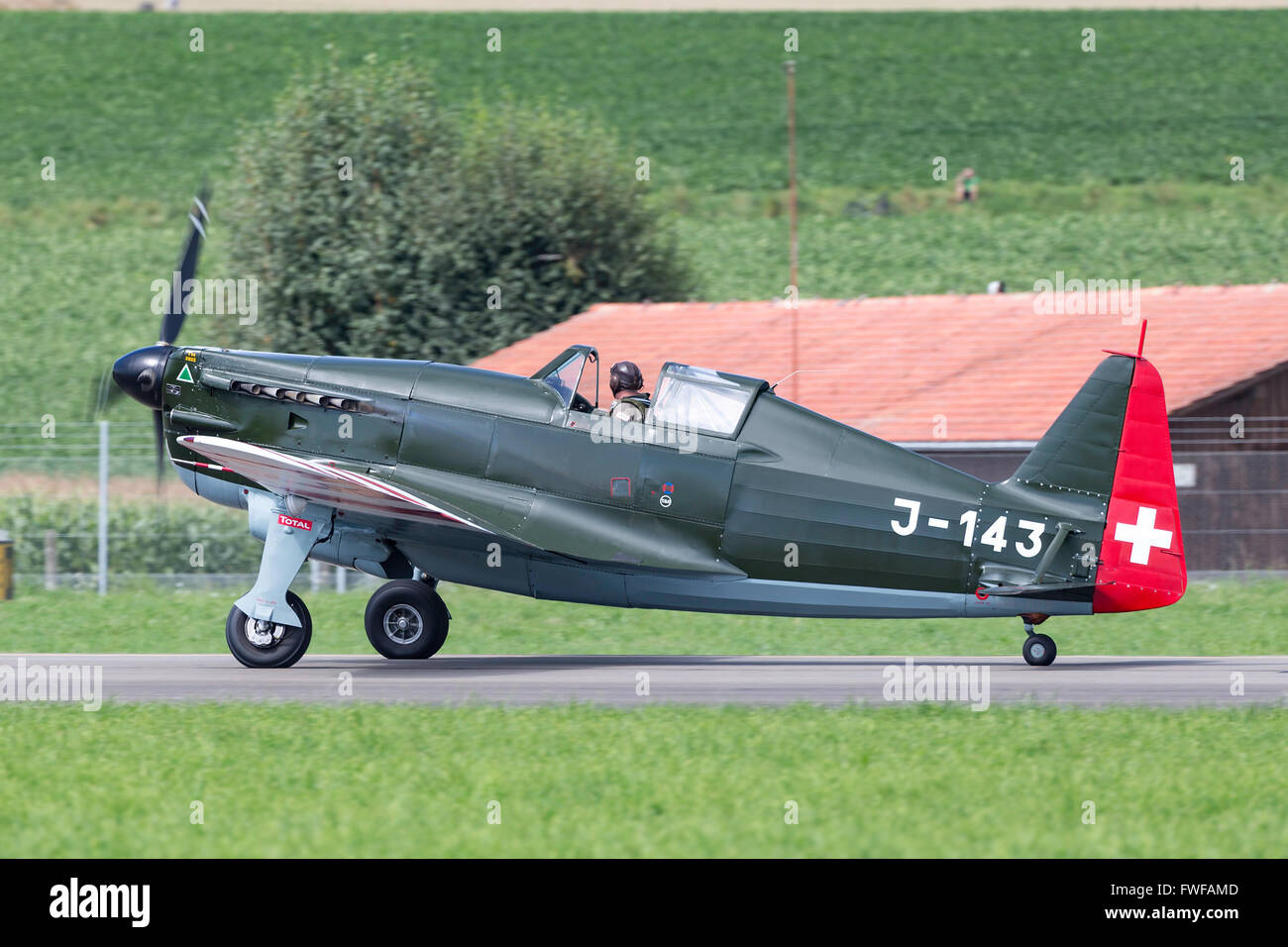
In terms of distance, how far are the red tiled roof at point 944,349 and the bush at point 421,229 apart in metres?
6.39

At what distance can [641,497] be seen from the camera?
14234 millimetres

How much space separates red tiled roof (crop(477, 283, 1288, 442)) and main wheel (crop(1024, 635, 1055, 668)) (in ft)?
24.9

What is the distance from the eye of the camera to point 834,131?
6069 cm

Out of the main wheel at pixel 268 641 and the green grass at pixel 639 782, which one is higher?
the main wheel at pixel 268 641

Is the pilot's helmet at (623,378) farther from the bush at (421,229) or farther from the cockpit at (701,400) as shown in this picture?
the bush at (421,229)

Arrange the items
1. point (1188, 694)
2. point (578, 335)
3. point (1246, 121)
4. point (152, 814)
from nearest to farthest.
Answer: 1. point (152, 814)
2. point (1188, 694)
3. point (578, 335)
4. point (1246, 121)

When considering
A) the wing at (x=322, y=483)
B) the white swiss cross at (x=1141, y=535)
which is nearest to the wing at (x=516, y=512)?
the wing at (x=322, y=483)

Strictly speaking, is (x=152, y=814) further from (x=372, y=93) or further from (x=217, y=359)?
(x=372, y=93)

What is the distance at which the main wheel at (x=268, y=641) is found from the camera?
1462 cm

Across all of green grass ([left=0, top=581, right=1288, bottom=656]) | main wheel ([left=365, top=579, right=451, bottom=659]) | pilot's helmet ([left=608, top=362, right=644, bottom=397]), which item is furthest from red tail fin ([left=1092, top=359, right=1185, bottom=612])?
main wheel ([left=365, top=579, right=451, bottom=659])

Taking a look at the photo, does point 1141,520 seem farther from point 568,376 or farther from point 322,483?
point 322,483

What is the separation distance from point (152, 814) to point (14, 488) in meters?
17.9

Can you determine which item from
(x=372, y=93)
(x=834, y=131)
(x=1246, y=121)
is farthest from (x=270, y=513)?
(x=1246, y=121)

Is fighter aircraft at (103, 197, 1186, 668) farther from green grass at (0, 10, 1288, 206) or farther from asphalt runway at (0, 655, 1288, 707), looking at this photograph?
green grass at (0, 10, 1288, 206)
